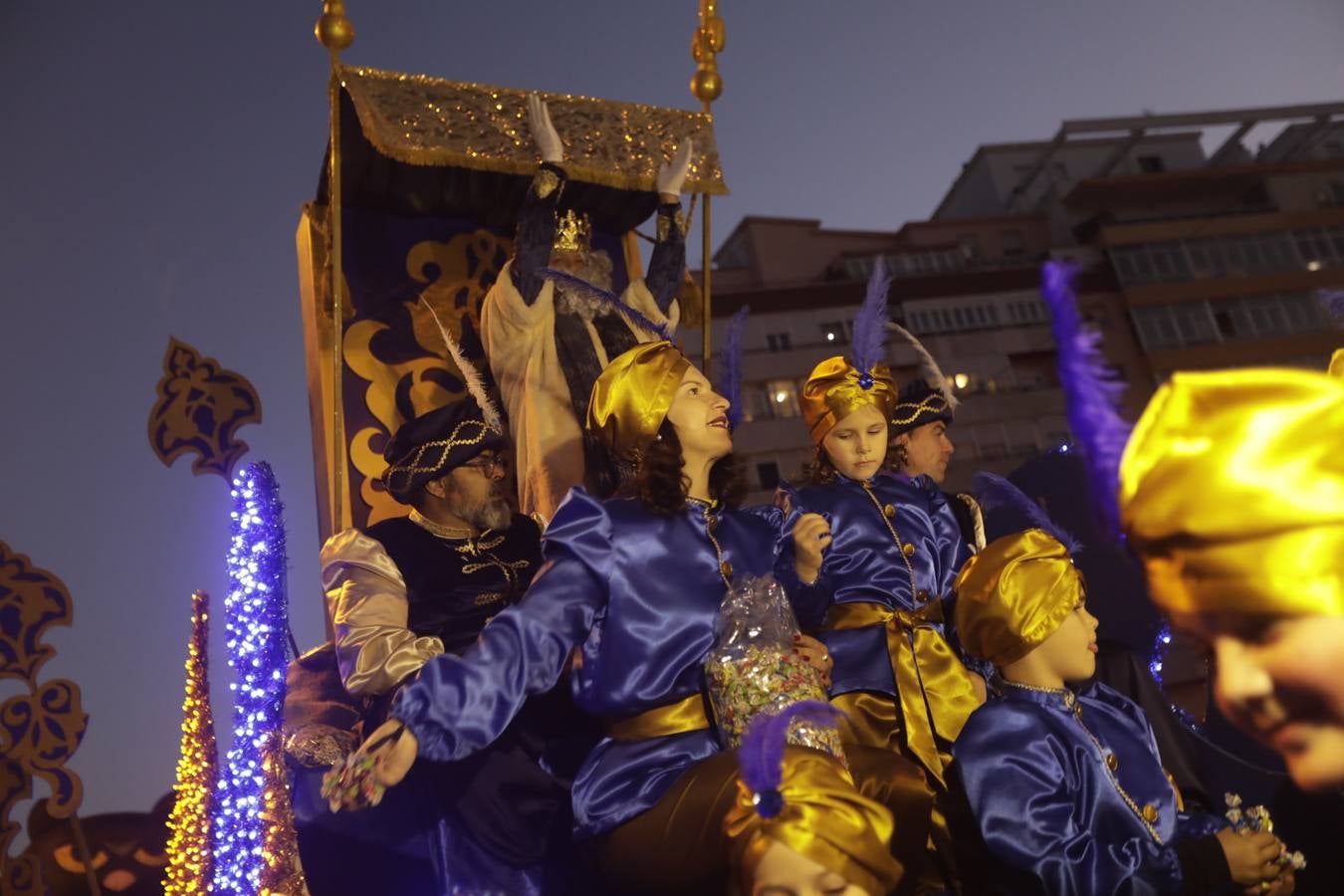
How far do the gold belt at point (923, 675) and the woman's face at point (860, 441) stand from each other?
1.67 feet

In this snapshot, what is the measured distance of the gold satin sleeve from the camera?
3.32m

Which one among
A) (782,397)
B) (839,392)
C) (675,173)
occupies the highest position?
(782,397)

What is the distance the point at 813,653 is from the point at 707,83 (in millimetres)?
4065

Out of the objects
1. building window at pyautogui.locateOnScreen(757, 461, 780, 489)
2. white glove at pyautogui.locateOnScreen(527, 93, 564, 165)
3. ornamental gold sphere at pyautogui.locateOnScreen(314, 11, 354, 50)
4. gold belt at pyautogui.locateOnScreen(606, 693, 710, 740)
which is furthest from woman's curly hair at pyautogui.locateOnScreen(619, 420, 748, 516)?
building window at pyautogui.locateOnScreen(757, 461, 780, 489)

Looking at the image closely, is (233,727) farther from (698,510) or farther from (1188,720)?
(1188,720)

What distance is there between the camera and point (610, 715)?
2.96 m

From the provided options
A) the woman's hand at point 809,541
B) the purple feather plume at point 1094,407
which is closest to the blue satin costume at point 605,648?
the woman's hand at point 809,541

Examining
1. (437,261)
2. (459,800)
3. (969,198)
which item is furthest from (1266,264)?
(459,800)

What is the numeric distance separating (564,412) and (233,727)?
177 cm

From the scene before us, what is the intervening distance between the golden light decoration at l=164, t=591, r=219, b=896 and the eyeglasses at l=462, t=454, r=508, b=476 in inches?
76.6

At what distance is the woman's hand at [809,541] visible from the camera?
3199mm

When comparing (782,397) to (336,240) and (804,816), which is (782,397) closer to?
(336,240)

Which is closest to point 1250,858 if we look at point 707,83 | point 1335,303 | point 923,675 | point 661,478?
point 923,675

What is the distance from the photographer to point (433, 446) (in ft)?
13.1
